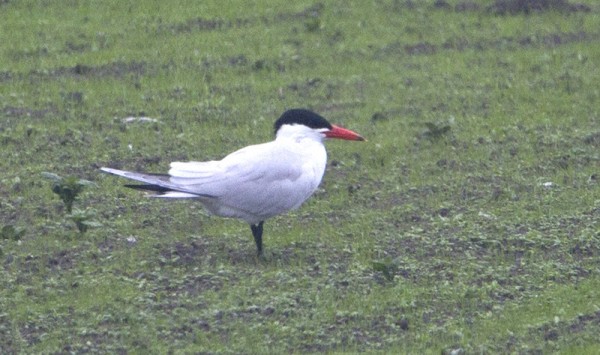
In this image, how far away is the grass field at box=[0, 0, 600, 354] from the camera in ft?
23.8

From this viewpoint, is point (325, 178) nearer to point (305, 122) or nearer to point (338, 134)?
point (338, 134)

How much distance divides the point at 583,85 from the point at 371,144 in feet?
9.45

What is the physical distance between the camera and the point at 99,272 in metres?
8.06

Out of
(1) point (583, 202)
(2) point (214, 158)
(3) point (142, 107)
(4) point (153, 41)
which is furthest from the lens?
(4) point (153, 41)

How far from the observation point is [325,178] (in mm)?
10250

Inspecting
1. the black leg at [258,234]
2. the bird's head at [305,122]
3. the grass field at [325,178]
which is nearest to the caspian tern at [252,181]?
the black leg at [258,234]

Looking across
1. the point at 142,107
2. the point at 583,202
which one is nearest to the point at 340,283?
the point at 583,202

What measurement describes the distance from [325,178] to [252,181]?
1.77 metres

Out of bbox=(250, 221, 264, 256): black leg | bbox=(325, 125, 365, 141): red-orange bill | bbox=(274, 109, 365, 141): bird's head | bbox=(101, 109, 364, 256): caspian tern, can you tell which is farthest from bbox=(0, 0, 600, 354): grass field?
bbox=(274, 109, 365, 141): bird's head

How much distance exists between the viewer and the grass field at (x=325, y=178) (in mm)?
7254

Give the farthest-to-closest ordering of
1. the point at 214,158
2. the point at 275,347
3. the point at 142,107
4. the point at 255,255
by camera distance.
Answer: the point at 142,107 → the point at 214,158 → the point at 255,255 → the point at 275,347

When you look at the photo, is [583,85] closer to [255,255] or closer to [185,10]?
[185,10]

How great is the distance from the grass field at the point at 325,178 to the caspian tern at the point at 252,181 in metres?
0.27

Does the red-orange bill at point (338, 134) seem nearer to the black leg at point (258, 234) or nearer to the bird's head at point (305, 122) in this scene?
the bird's head at point (305, 122)
